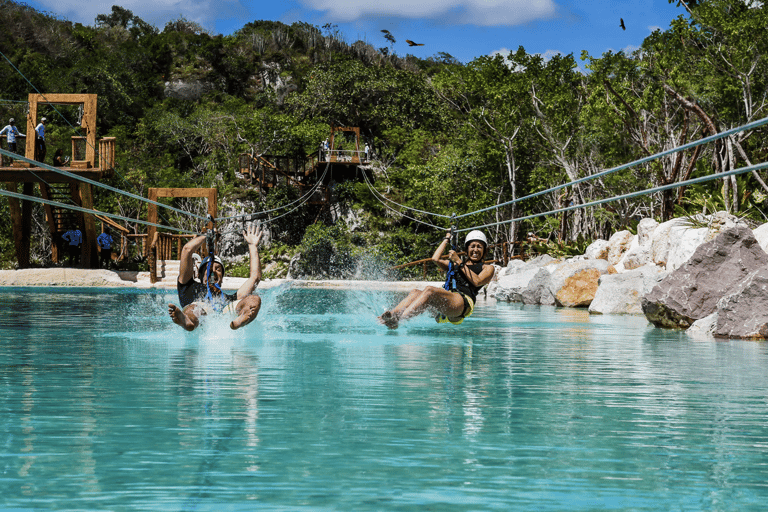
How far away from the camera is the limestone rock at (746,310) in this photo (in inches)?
383

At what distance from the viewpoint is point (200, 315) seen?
8977mm

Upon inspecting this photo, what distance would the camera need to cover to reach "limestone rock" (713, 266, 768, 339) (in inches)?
383

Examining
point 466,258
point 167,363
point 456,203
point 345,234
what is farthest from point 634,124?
point 167,363

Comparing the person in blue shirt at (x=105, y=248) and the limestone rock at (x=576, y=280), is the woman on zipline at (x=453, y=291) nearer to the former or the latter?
the limestone rock at (x=576, y=280)

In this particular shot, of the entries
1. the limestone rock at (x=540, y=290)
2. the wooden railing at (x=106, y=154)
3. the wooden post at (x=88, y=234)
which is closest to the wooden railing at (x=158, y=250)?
the wooden post at (x=88, y=234)

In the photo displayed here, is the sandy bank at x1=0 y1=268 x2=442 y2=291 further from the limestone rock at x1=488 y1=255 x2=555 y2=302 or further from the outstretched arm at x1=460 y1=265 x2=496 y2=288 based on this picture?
the outstretched arm at x1=460 y1=265 x2=496 y2=288

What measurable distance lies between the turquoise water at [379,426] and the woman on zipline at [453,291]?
950 millimetres

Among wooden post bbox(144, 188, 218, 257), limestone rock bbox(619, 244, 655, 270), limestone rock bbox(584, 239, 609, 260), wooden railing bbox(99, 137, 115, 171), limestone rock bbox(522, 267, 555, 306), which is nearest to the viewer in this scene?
limestone rock bbox(619, 244, 655, 270)

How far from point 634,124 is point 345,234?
1284 centimetres

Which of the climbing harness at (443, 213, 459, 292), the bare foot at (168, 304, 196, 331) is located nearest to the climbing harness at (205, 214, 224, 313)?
the bare foot at (168, 304, 196, 331)

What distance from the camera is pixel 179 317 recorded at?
319 inches

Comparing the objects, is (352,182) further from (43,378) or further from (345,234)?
(43,378)

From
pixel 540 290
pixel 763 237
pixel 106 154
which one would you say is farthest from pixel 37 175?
pixel 763 237

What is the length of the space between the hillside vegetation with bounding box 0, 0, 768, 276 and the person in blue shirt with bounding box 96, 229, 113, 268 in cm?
395
